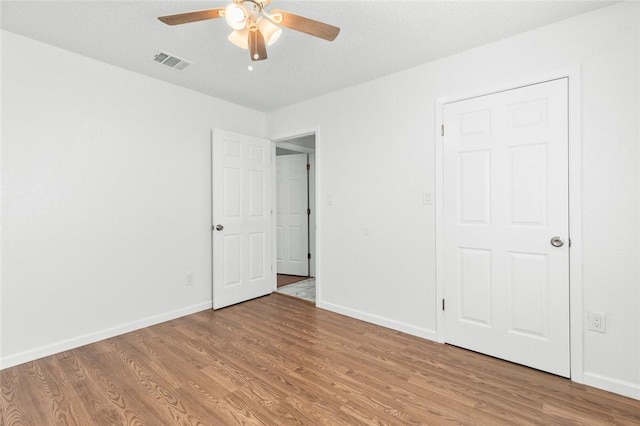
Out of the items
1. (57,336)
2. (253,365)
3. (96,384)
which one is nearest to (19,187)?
(57,336)

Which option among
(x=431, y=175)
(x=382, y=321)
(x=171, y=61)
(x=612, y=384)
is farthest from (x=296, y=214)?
(x=612, y=384)

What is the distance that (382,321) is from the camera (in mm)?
3066

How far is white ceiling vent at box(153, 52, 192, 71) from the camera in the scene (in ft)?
8.64

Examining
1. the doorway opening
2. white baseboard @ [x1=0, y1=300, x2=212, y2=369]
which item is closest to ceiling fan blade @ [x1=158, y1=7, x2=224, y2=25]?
white baseboard @ [x1=0, y1=300, x2=212, y2=369]

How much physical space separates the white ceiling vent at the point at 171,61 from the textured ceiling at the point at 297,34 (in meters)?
0.07

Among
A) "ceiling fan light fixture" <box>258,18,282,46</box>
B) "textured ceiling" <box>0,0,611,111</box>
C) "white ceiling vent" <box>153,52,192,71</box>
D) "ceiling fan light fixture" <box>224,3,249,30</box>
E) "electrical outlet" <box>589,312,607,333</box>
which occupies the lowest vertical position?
"electrical outlet" <box>589,312,607,333</box>

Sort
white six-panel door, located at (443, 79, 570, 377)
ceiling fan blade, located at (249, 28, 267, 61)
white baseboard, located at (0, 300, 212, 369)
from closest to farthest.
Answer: ceiling fan blade, located at (249, 28, 267, 61), white six-panel door, located at (443, 79, 570, 377), white baseboard, located at (0, 300, 212, 369)

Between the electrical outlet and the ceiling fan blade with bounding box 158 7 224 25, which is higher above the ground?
the ceiling fan blade with bounding box 158 7 224 25

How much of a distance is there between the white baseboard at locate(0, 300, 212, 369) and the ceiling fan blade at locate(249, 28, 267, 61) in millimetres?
2726

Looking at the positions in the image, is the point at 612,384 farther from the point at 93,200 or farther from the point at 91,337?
the point at 93,200

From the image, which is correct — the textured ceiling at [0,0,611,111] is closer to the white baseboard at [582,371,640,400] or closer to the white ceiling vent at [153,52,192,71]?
the white ceiling vent at [153,52,192,71]

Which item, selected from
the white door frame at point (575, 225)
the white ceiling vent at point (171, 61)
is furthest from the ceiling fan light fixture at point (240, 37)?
the white door frame at point (575, 225)

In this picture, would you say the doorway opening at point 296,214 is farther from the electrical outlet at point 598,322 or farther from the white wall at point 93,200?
the electrical outlet at point 598,322

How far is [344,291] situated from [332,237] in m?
0.62
